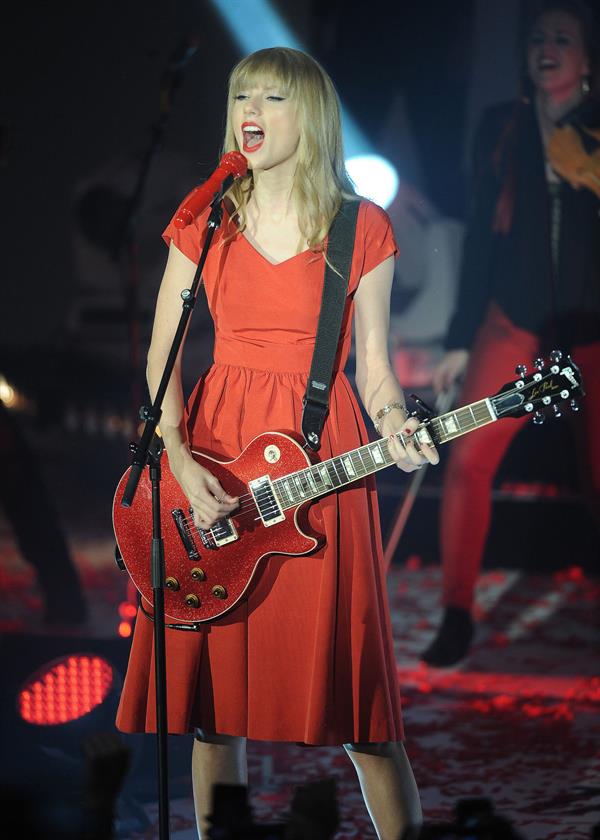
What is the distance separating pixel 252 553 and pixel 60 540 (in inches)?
152

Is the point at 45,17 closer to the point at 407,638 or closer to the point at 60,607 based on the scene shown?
the point at 60,607

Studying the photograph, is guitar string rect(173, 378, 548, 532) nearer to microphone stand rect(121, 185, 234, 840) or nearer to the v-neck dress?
the v-neck dress

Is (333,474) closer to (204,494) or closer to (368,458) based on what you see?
(368,458)

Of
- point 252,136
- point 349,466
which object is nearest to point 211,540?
point 349,466

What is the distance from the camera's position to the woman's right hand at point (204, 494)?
8.71 feet

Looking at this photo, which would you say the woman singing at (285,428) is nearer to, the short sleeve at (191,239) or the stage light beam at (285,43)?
the short sleeve at (191,239)

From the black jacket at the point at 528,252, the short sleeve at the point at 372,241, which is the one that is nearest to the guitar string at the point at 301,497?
the short sleeve at the point at 372,241

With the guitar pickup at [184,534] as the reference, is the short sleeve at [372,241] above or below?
above

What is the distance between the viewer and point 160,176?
686 cm

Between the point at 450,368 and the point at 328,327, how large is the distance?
3.45 m

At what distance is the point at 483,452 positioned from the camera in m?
5.93

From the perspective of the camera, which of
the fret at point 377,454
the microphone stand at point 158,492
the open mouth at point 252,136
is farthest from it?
the open mouth at point 252,136

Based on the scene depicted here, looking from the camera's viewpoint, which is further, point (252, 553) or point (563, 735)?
point (563, 735)

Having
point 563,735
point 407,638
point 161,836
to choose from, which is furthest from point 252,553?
point 407,638
